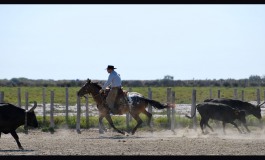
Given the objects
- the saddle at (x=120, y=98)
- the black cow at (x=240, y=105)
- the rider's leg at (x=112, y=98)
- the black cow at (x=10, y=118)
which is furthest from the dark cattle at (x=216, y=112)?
the black cow at (x=10, y=118)

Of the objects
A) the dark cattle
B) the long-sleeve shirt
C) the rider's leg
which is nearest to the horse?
the rider's leg

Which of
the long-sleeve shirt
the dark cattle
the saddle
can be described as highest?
the long-sleeve shirt

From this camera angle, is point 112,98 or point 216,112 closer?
point 112,98

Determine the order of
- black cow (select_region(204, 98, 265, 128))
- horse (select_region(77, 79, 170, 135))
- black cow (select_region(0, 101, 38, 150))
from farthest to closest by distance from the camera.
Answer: black cow (select_region(204, 98, 265, 128)) → horse (select_region(77, 79, 170, 135)) → black cow (select_region(0, 101, 38, 150))

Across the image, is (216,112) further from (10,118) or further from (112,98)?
(10,118)

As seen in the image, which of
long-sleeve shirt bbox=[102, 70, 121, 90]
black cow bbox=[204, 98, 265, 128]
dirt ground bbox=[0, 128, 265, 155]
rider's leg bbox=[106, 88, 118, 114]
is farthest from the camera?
black cow bbox=[204, 98, 265, 128]

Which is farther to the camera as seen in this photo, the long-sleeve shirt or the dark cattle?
the dark cattle

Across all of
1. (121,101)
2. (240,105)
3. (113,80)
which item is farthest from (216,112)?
(113,80)

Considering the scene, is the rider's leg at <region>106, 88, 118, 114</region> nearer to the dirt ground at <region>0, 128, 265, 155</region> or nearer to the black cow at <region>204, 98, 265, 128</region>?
the dirt ground at <region>0, 128, 265, 155</region>

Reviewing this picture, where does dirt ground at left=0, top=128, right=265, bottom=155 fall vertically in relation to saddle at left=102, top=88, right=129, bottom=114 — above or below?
below

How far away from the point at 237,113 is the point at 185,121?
402 cm

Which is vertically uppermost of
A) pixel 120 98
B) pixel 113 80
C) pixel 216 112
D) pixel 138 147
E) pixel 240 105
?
pixel 113 80
